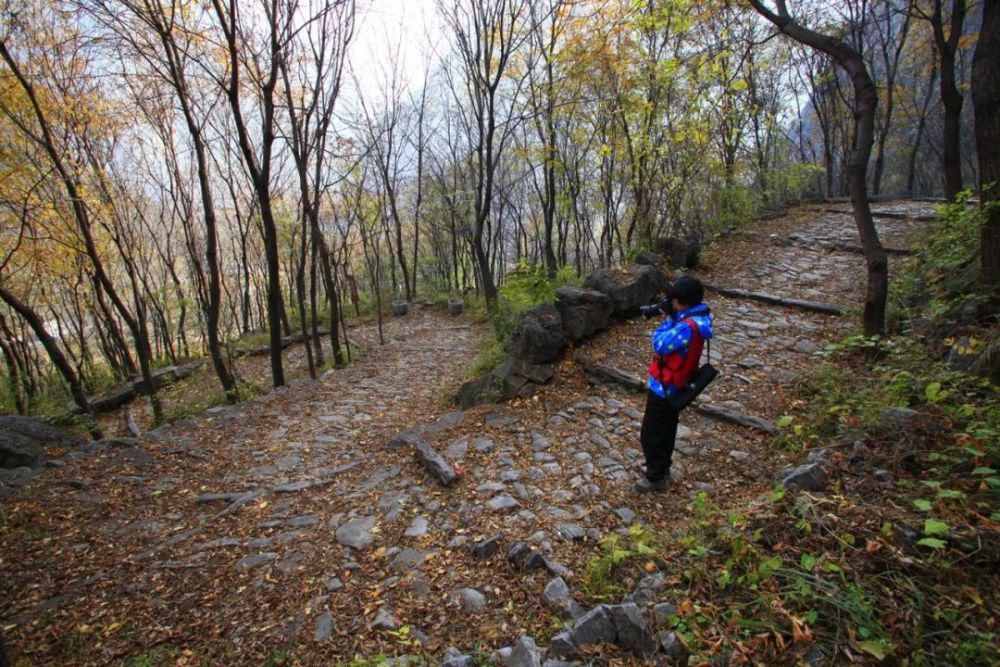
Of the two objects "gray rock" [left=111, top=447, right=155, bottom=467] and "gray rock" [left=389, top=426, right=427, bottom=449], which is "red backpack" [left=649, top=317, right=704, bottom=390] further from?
"gray rock" [left=111, top=447, right=155, bottom=467]

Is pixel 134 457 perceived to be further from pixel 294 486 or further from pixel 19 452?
pixel 294 486

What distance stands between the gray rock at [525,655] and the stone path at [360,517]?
9.5 inches

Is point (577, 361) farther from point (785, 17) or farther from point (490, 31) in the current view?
point (490, 31)

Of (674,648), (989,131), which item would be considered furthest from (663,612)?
(989,131)

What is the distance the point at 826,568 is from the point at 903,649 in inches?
16.8

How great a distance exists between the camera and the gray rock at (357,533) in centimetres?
381

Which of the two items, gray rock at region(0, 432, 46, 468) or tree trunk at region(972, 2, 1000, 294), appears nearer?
tree trunk at region(972, 2, 1000, 294)

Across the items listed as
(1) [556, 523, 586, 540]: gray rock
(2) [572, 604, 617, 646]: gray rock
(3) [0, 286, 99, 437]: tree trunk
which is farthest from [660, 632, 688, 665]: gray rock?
(3) [0, 286, 99, 437]: tree trunk

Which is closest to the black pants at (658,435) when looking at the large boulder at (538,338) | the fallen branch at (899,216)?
the large boulder at (538,338)

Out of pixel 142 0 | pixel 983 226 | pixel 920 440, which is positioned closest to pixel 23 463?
pixel 142 0

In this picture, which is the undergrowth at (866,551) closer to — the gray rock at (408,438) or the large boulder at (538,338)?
the gray rock at (408,438)

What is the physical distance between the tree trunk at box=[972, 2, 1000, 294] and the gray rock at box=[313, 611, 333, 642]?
619 centimetres

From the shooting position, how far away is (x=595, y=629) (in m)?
2.42

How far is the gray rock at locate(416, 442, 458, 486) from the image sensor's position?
14.6 ft
